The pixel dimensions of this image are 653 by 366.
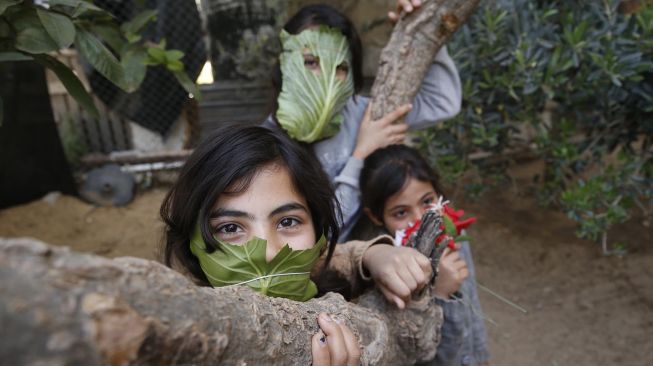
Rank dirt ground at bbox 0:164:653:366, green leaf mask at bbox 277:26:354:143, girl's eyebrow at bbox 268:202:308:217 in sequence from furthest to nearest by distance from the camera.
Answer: dirt ground at bbox 0:164:653:366 → green leaf mask at bbox 277:26:354:143 → girl's eyebrow at bbox 268:202:308:217

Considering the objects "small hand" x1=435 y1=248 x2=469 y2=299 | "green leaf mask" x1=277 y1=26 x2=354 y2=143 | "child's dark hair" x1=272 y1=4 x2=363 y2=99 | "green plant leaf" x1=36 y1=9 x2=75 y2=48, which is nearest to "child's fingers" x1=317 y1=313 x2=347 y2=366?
"small hand" x1=435 y1=248 x2=469 y2=299

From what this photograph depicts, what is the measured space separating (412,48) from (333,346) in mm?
1237

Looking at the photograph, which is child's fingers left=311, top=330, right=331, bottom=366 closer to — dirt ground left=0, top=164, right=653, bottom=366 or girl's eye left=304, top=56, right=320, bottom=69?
girl's eye left=304, top=56, right=320, bottom=69

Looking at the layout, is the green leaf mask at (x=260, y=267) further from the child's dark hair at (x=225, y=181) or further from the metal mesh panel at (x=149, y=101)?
the metal mesh panel at (x=149, y=101)

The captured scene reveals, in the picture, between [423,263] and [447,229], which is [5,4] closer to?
[423,263]

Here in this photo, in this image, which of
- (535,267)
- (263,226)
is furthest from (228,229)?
(535,267)

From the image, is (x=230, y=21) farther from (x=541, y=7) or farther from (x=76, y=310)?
(x=76, y=310)

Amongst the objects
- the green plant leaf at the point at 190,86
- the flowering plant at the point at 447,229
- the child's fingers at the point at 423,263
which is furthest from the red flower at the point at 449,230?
the green plant leaf at the point at 190,86

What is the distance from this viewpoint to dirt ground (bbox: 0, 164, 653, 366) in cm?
329

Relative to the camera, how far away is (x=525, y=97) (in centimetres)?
296

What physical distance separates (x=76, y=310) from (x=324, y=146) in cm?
152

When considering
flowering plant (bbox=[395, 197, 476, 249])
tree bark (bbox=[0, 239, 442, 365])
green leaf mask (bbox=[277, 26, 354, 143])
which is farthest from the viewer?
green leaf mask (bbox=[277, 26, 354, 143])

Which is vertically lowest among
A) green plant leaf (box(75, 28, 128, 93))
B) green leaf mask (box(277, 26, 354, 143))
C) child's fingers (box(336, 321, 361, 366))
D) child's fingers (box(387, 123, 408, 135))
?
child's fingers (box(336, 321, 361, 366))

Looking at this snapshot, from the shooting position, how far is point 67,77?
1353 millimetres
